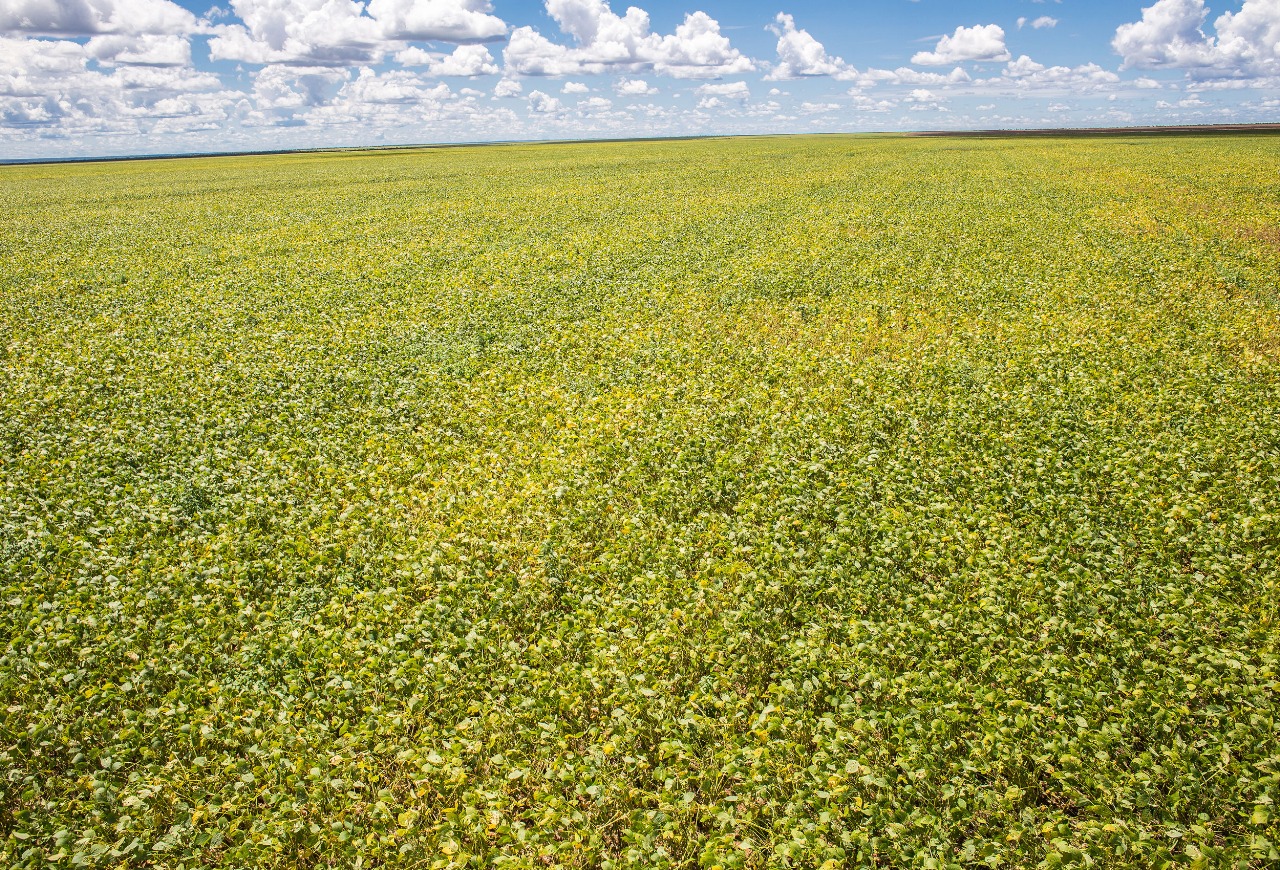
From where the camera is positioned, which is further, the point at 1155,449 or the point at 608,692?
the point at 1155,449

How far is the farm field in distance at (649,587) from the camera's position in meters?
5.46

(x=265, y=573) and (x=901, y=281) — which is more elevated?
(x=901, y=281)

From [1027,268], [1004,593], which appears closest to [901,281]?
[1027,268]

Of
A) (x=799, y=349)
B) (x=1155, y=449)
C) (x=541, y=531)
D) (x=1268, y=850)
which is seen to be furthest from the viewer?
(x=799, y=349)

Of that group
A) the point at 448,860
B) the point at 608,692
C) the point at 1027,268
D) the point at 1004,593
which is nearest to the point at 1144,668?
the point at 1004,593

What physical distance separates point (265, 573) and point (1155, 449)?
12.8 metres

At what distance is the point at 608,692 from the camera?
6.73 m

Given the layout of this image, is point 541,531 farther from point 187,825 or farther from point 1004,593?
point 1004,593

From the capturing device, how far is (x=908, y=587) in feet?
25.6

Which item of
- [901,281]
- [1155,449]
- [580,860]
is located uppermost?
[901,281]

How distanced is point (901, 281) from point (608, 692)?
19133mm

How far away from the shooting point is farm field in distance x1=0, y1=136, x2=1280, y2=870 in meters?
5.46

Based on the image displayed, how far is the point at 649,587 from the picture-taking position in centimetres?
806

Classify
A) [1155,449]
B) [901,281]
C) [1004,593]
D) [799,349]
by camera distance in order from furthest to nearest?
[901,281]
[799,349]
[1155,449]
[1004,593]
